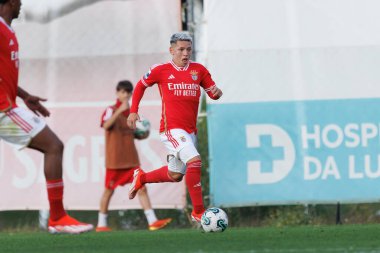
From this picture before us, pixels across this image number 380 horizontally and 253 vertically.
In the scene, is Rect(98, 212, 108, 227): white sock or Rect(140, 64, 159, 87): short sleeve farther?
Rect(98, 212, 108, 227): white sock

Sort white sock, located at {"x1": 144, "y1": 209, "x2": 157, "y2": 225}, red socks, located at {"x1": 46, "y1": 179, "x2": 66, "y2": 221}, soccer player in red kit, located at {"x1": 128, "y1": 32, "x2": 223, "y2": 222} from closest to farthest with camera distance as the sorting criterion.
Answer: red socks, located at {"x1": 46, "y1": 179, "x2": 66, "y2": 221} < soccer player in red kit, located at {"x1": 128, "y1": 32, "x2": 223, "y2": 222} < white sock, located at {"x1": 144, "y1": 209, "x2": 157, "y2": 225}

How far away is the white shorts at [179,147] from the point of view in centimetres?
939

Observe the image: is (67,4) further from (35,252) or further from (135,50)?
(35,252)

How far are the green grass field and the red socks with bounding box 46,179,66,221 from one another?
0.27m

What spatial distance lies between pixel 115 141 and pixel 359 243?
4814 millimetres

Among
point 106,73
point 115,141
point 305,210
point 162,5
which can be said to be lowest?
point 305,210

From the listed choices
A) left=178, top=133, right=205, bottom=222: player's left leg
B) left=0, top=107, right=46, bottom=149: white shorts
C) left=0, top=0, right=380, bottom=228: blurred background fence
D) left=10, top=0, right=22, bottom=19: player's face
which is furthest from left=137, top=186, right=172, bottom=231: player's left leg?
left=10, top=0, right=22, bottom=19: player's face

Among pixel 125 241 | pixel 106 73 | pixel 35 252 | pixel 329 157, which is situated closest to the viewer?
pixel 35 252

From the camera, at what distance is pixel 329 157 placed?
11.5 meters

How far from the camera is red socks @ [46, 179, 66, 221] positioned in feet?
26.4

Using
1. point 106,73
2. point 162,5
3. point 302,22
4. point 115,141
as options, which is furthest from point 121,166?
point 302,22

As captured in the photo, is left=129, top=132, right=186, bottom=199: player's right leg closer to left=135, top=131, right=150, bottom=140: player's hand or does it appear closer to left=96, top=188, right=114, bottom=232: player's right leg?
left=96, top=188, right=114, bottom=232: player's right leg

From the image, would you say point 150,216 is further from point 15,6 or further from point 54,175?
point 15,6

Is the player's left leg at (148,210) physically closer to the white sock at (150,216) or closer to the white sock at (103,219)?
the white sock at (150,216)
